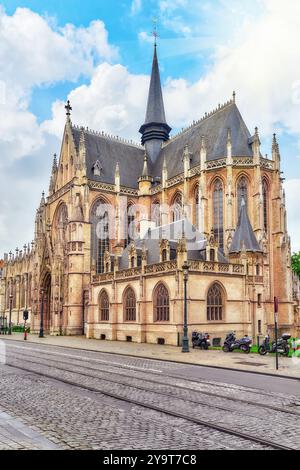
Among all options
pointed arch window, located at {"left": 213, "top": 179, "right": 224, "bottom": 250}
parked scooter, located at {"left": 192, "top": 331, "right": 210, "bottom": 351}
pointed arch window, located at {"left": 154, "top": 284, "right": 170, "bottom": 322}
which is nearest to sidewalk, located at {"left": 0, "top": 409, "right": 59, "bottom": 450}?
parked scooter, located at {"left": 192, "top": 331, "right": 210, "bottom": 351}

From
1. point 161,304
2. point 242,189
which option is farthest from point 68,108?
point 161,304

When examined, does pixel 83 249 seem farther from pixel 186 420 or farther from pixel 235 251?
pixel 186 420

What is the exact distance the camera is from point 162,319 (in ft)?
104

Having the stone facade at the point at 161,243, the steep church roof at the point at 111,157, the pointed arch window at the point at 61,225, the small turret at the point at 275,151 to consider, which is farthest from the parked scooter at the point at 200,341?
the steep church roof at the point at 111,157

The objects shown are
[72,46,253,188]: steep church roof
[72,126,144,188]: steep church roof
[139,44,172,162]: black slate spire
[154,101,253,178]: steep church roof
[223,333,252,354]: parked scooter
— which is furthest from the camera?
[139,44,172,162]: black slate spire

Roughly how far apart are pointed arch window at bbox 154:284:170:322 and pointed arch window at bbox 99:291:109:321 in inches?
297

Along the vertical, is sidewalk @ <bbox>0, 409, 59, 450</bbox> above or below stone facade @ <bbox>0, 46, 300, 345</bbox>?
below

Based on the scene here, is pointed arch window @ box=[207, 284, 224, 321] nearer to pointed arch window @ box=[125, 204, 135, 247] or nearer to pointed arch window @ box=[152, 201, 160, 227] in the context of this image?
pointed arch window @ box=[152, 201, 160, 227]

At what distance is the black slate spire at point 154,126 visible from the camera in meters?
63.2

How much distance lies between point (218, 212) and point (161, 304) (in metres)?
16.6

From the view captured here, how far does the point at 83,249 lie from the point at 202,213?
44.6 feet

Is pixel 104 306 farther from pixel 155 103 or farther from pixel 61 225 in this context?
pixel 155 103

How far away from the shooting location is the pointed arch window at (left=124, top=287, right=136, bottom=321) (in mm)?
34844

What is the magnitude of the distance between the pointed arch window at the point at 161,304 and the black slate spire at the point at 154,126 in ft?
107
